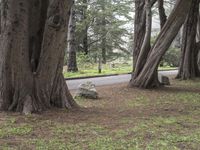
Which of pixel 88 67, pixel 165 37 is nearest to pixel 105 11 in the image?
pixel 88 67

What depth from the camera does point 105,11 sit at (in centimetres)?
4069

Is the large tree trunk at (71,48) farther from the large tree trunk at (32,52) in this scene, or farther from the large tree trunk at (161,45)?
the large tree trunk at (32,52)

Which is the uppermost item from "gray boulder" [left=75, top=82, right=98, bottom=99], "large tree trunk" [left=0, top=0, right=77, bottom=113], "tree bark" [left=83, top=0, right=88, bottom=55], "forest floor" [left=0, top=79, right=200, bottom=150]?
"tree bark" [left=83, top=0, right=88, bottom=55]

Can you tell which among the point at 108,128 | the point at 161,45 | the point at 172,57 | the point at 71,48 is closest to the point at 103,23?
the point at 172,57

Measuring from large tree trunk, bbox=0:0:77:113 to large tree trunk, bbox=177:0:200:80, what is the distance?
527 inches

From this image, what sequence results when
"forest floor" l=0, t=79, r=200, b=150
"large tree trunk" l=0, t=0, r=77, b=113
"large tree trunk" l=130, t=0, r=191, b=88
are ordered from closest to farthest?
"forest floor" l=0, t=79, r=200, b=150 → "large tree trunk" l=0, t=0, r=77, b=113 → "large tree trunk" l=130, t=0, r=191, b=88

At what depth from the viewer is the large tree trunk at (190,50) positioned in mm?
22594

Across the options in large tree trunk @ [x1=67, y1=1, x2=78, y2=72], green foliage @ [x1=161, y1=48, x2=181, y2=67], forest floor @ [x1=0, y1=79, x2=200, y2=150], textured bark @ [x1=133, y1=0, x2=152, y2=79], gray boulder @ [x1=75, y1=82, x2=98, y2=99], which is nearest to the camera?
forest floor @ [x1=0, y1=79, x2=200, y2=150]

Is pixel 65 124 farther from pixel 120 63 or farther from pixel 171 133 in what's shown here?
pixel 120 63

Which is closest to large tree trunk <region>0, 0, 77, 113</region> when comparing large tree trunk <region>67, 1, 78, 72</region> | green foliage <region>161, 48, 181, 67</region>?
large tree trunk <region>67, 1, 78, 72</region>

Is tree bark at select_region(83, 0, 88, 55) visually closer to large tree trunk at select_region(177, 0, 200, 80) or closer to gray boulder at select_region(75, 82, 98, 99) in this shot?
large tree trunk at select_region(177, 0, 200, 80)

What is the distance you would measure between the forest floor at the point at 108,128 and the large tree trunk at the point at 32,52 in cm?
48

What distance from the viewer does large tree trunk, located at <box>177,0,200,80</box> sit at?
74.1 ft

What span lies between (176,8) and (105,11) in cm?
2568
